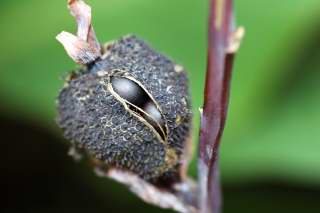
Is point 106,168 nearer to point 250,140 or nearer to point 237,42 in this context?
point 237,42

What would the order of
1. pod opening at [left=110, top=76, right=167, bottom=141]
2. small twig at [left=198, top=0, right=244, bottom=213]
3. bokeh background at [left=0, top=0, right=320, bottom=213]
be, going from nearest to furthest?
1. small twig at [left=198, top=0, right=244, bottom=213]
2. pod opening at [left=110, top=76, right=167, bottom=141]
3. bokeh background at [left=0, top=0, right=320, bottom=213]

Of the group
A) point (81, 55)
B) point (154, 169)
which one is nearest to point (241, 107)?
point (154, 169)

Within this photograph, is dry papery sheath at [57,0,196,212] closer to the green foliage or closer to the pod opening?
the pod opening

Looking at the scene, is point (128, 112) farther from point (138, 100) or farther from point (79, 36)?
point (79, 36)

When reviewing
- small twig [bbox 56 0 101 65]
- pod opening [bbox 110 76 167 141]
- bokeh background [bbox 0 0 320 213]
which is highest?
bokeh background [bbox 0 0 320 213]

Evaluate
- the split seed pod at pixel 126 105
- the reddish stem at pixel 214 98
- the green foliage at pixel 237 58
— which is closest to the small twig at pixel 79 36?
the split seed pod at pixel 126 105

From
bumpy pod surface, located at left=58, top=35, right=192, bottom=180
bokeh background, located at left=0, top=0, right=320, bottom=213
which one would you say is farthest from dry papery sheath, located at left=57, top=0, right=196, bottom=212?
bokeh background, located at left=0, top=0, right=320, bottom=213

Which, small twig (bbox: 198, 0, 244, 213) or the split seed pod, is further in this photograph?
the split seed pod
